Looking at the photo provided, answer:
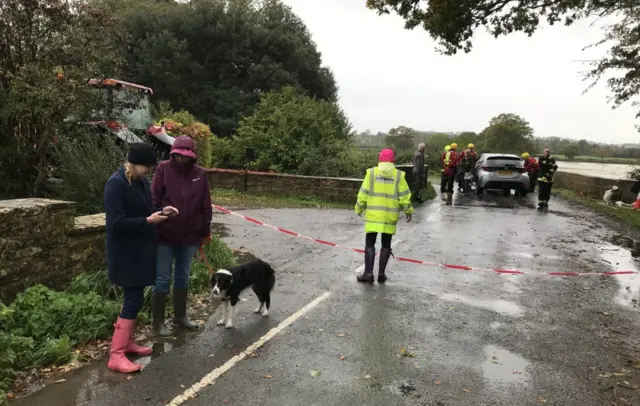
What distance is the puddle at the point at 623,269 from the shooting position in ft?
22.7

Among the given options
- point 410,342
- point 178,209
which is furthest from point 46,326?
point 410,342

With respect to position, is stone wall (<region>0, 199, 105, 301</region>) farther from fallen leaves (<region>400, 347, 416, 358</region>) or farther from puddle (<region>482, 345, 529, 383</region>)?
puddle (<region>482, 345, 529, 383</region>)

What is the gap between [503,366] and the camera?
4582mm

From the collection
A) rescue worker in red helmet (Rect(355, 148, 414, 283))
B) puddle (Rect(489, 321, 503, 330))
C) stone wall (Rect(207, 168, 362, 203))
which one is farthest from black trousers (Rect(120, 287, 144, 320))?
stone wall (Rect(207, 168, 362, 203))

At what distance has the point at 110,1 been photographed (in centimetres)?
4378

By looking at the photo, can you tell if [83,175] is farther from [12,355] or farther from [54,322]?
[12,355]

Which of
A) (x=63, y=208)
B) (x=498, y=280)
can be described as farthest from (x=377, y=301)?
(x=63, y=208)

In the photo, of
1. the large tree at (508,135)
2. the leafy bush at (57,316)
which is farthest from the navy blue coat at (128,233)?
the large tree at (508,135)

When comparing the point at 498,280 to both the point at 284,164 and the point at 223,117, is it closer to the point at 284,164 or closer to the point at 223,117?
the point at 284,164

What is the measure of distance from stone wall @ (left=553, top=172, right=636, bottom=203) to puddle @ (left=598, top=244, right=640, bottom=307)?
9.29 metres

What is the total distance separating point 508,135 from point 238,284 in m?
51.0

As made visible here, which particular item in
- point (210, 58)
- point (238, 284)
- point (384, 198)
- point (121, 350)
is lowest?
point (121, 350)

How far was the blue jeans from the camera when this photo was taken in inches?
199

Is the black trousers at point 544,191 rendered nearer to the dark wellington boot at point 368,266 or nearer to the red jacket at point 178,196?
the dark wellington boot at point 368,266
